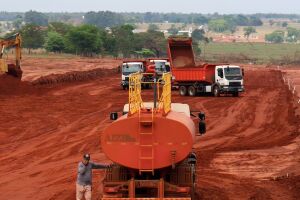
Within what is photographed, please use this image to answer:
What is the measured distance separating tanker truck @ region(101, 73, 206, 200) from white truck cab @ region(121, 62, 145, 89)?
43.1 metres

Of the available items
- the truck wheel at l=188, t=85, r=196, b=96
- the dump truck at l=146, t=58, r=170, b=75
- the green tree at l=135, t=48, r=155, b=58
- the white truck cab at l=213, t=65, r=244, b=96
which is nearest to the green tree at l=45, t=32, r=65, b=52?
the green tree at l=135, t=48, r=155, b=58

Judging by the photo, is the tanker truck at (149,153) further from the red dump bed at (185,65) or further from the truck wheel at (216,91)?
the red dump bed at (185,65)

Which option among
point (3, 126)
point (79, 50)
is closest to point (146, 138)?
point (3, 126)

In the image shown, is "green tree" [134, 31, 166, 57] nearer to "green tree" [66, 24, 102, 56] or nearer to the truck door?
"green tree" [66, 24, 102, 56]

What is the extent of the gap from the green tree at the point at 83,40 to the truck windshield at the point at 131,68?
60.4 meters

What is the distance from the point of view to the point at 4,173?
22.1m

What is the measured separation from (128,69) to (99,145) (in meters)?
32.0

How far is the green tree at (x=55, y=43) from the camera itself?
124 m

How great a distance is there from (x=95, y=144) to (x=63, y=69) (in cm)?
5519

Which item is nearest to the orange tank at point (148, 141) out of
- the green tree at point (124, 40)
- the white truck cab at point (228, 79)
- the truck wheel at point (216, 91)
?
the white truck cab at point (228, 79)

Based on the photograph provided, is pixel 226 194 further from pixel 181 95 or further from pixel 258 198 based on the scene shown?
pixel 181 95

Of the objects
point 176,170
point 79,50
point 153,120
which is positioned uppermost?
point 153,120

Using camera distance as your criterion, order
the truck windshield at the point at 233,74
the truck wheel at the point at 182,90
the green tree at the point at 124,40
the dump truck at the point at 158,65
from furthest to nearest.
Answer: the green tree at the point at 124,40 → the dump truck at the point at 158,65 → the truck wheel at the point at 182,90 → the truck windshield at the point at 233,74

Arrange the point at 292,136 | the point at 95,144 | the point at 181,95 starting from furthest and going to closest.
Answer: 1. the point at 181,95
2. the point at 292,136
3. the point at 95,144
